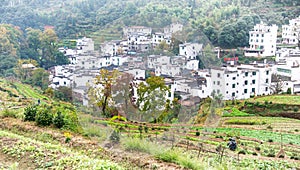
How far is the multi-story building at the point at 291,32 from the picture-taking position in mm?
26812

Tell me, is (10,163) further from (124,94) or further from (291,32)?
(291,32)

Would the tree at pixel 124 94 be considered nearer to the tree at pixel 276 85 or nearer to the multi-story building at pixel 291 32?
the tree at pixel 276 85

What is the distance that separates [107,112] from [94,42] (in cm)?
90

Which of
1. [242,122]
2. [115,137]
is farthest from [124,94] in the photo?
[242,122]

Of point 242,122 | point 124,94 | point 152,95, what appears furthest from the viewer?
point 242,122

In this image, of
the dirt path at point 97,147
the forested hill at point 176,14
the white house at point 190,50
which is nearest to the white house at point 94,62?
the white house at point 190,50

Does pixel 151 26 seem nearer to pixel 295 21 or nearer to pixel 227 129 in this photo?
pixel 227 129

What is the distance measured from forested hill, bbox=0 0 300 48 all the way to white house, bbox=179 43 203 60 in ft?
58.1

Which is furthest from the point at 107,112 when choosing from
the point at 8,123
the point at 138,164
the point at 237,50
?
the point at 237,50

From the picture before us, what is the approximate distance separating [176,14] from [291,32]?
8820 millimetres

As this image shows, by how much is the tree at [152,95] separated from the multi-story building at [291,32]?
83.5 ft

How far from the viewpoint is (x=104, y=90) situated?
157 inches

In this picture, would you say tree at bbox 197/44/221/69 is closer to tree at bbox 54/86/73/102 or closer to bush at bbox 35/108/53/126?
tree at bbox 54/86/73/102

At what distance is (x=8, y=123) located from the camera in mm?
5812
